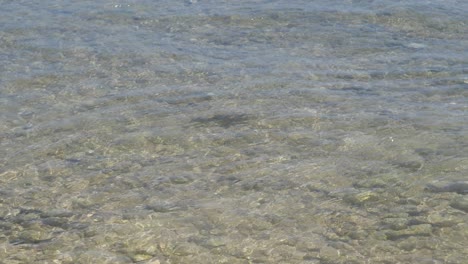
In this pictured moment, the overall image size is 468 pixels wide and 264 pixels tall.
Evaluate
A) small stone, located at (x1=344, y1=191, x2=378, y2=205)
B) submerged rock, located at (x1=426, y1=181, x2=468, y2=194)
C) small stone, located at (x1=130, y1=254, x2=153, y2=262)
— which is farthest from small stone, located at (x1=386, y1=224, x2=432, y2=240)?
small stone, located at (x1=130, y1=254, x2=153, y2=262)

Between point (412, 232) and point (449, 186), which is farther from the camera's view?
point (449, 186)

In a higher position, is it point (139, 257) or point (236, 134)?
point (236, 134)

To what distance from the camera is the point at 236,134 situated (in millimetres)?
9070

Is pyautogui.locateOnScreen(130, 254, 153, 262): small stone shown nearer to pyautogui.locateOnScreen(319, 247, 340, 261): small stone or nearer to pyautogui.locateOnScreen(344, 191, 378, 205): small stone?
pyautogui.locateOnScreen(319, 247, 340, 261): small stone

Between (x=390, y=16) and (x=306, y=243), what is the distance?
7.09 meters

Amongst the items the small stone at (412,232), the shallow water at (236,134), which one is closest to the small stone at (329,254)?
the shallow water at (236,134)

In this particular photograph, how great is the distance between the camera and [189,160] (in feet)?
27.9

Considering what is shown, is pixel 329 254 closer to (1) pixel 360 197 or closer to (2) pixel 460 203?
(1) pixel 360 197

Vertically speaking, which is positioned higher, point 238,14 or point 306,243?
point 238,14

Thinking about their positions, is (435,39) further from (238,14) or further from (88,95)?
(88,95)

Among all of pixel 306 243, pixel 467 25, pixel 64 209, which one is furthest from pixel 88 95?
pixel 467 25

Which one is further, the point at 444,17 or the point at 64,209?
the point at 444,17

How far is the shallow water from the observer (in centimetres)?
700

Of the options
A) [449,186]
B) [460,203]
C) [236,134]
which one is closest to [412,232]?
[460,203]
